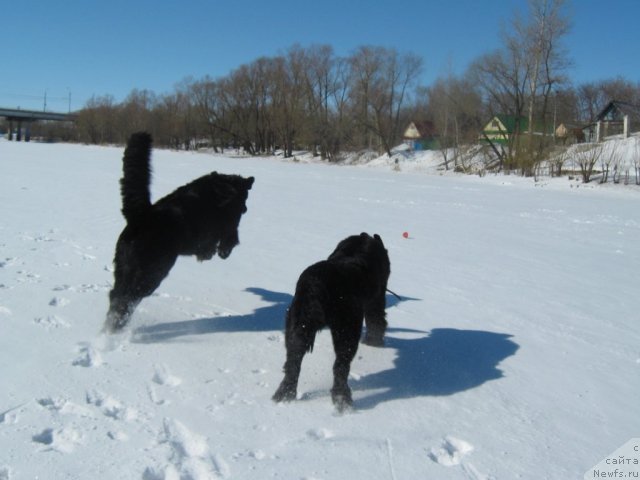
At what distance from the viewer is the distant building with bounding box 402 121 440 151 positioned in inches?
2719

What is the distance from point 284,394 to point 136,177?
254 centimetres

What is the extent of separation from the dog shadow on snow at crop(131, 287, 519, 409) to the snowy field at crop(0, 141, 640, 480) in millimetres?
24

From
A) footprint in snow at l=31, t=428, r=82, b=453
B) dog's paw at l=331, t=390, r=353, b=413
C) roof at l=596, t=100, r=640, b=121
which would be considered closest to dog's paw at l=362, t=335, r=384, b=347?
dog's paw at l=331, t=390, r=353, b=413

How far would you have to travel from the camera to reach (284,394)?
12.3ft

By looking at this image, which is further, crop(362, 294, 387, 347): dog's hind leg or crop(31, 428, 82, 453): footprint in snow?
crop(362, 294, 387, 347): dog's hind leg

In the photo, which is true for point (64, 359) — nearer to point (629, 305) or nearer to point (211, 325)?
point (211, 325)

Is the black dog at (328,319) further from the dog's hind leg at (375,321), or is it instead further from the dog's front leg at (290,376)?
the dog's hind leg at (375,321)

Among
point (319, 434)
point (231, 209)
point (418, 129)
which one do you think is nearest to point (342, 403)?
point (319, 434)

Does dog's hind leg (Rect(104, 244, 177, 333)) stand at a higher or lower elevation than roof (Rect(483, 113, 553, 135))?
lower

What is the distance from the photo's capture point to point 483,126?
4884cm

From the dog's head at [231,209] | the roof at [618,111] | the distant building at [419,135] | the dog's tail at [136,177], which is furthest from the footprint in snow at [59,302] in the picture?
the distant building at [419,135]

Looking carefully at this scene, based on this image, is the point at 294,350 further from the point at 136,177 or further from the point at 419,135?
the point at 419,135

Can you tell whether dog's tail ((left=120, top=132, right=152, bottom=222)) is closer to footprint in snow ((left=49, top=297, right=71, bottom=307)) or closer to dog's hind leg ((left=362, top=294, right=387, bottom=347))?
footprint in snow ((left=49, top=297, right=71, bottom=307))

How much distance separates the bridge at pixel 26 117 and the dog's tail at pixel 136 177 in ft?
351
